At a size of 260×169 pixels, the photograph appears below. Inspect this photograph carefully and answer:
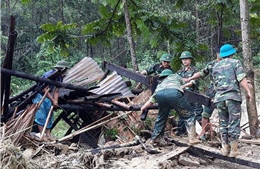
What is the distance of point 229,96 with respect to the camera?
5.29 metres

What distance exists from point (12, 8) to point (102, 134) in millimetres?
17747

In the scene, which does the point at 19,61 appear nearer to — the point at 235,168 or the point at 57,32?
the point at 57,32

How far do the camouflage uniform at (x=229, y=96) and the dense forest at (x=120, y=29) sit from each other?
2.59 m

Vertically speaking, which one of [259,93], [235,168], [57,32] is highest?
[57,32]

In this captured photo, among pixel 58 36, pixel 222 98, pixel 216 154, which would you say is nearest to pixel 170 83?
pixel 222 98

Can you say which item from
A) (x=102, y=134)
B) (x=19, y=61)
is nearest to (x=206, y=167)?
(x=102, y=134)

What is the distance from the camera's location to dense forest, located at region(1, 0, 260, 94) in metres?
9.69

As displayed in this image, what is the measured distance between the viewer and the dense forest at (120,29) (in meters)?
9.69

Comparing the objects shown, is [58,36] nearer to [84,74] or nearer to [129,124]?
[84,74]

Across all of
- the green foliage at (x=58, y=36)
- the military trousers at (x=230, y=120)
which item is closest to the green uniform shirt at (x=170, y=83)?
Answer: the military trousers at (x=230, y=120)

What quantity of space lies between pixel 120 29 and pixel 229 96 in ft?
21.0

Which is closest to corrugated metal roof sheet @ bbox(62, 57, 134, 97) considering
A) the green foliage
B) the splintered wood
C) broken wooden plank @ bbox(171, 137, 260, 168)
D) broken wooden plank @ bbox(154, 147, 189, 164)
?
the splintered wood

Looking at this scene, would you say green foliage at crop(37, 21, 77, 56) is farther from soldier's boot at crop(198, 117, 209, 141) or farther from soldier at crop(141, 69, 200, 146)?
soldier's boot at crop(198, 117, 209, 141)

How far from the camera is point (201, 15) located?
23344 mm
